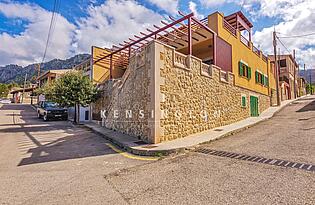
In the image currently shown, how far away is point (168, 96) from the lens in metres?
7.80

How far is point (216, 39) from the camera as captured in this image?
12.0 m

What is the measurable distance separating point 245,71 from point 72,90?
13469 mm

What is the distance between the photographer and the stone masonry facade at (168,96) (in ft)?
24.3

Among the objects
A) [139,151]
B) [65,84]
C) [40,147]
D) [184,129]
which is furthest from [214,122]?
[65,84]

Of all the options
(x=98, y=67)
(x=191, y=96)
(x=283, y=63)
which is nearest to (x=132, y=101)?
(x=191, y=96)

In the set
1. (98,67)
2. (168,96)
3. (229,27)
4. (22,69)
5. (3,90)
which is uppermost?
(22,69)

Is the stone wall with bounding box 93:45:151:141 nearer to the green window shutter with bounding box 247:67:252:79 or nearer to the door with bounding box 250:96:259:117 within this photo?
the green window shutter with bounding box 247:67:252:79

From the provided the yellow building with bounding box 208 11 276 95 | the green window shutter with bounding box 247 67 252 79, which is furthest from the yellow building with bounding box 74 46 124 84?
the green window shutter with bounding box 247 67 252 79

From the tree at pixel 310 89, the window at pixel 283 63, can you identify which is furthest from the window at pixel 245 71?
the tree at pixel 310 89

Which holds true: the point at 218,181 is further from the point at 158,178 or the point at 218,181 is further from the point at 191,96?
the point at 191,96

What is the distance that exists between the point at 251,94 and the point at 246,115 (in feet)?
8.15

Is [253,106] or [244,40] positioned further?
[253,106]

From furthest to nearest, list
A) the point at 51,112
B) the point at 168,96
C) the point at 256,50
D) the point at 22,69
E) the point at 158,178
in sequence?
the point at 22,69, the point at 256,50, the point at 51,112, the point at 168,96, the point at 158,178

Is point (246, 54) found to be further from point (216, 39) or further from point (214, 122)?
point (214, 122)
